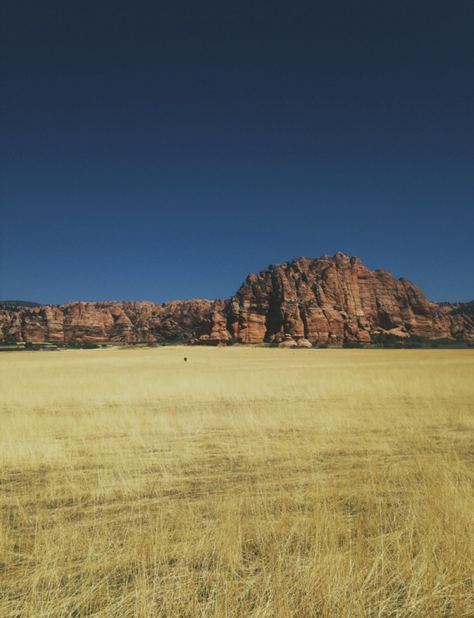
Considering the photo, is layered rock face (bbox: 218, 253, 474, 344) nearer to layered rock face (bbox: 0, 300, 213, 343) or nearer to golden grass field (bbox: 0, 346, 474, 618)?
layered rock face (bbox: 0, 300, 213, 343)

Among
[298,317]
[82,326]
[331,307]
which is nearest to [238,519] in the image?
[298,317]

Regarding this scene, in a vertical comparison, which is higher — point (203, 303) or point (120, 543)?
point (203, 303)

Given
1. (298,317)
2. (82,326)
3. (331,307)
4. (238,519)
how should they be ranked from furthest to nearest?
(82,326)
(331,307)
(298,317)
(238,519)

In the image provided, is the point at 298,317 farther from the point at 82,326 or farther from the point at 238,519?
the point at 82,326

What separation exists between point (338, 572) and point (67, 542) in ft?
9.00

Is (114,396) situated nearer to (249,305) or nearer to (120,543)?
(120,543)

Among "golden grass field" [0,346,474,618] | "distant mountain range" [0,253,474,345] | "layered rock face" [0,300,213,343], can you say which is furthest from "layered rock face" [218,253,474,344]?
"golden grass field" [0,346,474,618]

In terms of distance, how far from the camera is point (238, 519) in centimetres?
407

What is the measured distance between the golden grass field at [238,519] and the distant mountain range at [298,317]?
8101 cm

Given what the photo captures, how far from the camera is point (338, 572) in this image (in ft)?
10.1

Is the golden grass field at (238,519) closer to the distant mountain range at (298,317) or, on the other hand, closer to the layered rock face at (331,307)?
the distant mountain range at (298,317)

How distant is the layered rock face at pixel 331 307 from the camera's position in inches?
3917

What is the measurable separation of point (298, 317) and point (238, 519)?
95471 millimetres

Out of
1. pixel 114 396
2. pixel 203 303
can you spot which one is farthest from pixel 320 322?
pixel 203 303
